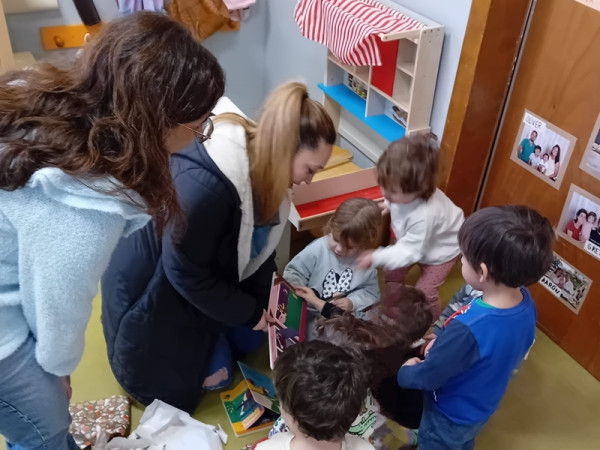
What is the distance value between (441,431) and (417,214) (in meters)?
0.68

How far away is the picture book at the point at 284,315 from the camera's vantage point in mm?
1705

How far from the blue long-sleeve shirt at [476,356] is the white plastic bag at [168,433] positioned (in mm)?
689

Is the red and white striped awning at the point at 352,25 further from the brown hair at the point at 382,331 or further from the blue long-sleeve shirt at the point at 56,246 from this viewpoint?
the blue long-sleeve shirt at the point at 56,246

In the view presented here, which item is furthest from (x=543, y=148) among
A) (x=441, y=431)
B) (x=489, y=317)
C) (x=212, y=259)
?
(x=212, y=259)

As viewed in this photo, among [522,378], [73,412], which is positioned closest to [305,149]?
[73,412]

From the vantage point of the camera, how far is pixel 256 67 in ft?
10.2

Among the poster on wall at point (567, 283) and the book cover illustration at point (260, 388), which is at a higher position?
the poster on wall at point (567, 283)

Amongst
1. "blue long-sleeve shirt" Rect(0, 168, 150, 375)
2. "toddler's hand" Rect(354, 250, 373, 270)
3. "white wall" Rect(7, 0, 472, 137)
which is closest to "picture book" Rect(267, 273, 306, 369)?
"toddler's hand" Rect(354, 250, 373, 270)

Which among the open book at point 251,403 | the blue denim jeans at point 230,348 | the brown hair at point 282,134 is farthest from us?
the blue denim jeans at point 230,348

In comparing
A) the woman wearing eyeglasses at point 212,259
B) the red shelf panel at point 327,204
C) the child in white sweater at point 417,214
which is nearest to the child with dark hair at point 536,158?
the child in white sweater at point 417,214

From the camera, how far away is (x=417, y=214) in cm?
186

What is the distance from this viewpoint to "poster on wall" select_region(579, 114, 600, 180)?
1761mm

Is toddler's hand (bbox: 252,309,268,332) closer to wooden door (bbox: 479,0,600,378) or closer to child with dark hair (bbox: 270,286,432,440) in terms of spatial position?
child with dark hair (bbox: 270,286,432,440)

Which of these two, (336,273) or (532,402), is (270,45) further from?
(532,402)
